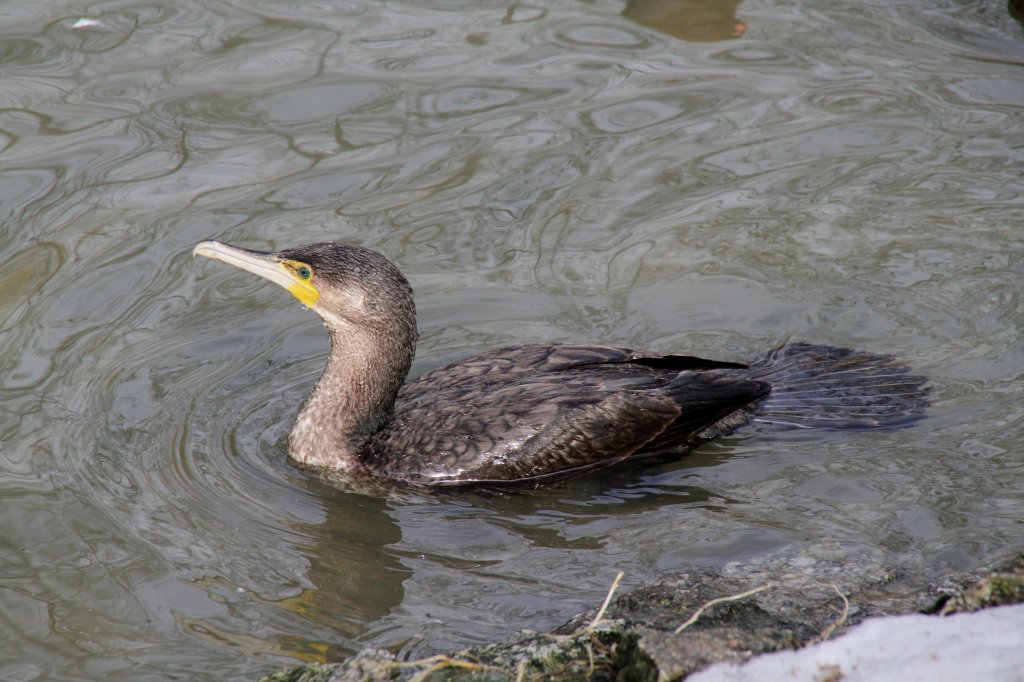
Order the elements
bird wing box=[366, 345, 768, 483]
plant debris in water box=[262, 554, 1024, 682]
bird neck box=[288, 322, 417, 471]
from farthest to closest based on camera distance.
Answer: bird neck box=[288, 322, 417, 471] < bird wing box=[366, 345, 768, 483] < plant debris in water box=[262, 554, 1024, 682]

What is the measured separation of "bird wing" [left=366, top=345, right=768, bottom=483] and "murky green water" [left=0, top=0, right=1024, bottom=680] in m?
0.18

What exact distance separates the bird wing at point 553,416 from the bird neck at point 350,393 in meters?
0.12

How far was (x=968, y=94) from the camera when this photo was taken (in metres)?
8.88

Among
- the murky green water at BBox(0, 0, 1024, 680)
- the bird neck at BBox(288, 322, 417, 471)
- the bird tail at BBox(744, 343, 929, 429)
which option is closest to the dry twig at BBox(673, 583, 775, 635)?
the murky green water at BBox(0, 0, 1024, 680)

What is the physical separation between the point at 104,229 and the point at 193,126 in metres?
1.37

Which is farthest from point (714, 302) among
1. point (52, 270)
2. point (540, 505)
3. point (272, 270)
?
point (52, 270)

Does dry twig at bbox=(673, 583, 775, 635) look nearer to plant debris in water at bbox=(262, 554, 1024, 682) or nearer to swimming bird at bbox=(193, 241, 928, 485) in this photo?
plant debris in water at bbox=(262, 554, 1024, 682)

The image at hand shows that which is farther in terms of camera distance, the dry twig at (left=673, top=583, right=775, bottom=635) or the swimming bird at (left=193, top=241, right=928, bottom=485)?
the swimming bird at (left=193, top=241, right=928, bottom=485)

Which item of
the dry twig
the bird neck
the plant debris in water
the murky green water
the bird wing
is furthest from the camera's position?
the bird neck

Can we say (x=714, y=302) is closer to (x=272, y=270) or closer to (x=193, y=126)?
(x=272, y=270)

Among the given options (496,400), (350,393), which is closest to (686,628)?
(496,400)

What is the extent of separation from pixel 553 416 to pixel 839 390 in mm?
1502

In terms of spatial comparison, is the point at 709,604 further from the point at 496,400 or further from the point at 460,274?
the point at 460,274

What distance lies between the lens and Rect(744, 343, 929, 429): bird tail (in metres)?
5.87
